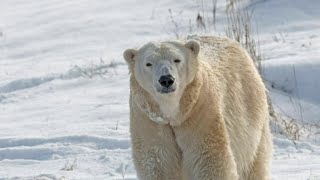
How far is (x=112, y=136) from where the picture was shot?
8.59 meters

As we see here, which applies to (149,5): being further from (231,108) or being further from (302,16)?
(231,108)

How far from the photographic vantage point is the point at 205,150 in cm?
528

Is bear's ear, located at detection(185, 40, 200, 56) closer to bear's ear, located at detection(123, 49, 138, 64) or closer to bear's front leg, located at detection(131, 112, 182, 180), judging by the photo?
bear's ear, located at detection(123, 49, 138, 64)

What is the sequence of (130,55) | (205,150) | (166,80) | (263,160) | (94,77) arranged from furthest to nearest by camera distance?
(94,77), (263,160), (130,55), (205,150), (166,80)

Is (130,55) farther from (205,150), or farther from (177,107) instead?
(205,150)

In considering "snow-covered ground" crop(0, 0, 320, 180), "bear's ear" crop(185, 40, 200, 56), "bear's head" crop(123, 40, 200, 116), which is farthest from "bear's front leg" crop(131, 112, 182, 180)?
"snow-covered ground" crop(0, 0, 320, 180)

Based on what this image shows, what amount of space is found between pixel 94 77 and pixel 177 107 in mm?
6123

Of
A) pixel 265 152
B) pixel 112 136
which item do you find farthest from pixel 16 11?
pixel 265 152

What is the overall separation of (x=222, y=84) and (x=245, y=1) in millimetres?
8274

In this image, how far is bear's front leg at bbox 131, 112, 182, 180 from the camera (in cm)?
536

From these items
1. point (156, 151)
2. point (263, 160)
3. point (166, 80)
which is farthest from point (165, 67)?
point (263, 160)

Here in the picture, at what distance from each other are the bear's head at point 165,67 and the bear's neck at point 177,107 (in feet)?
0.13

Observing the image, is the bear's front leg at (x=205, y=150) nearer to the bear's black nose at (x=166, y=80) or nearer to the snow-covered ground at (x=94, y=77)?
the bear's black nose at (x=166, y=80)

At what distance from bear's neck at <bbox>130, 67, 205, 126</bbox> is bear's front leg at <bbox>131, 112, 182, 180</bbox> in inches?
2.2
